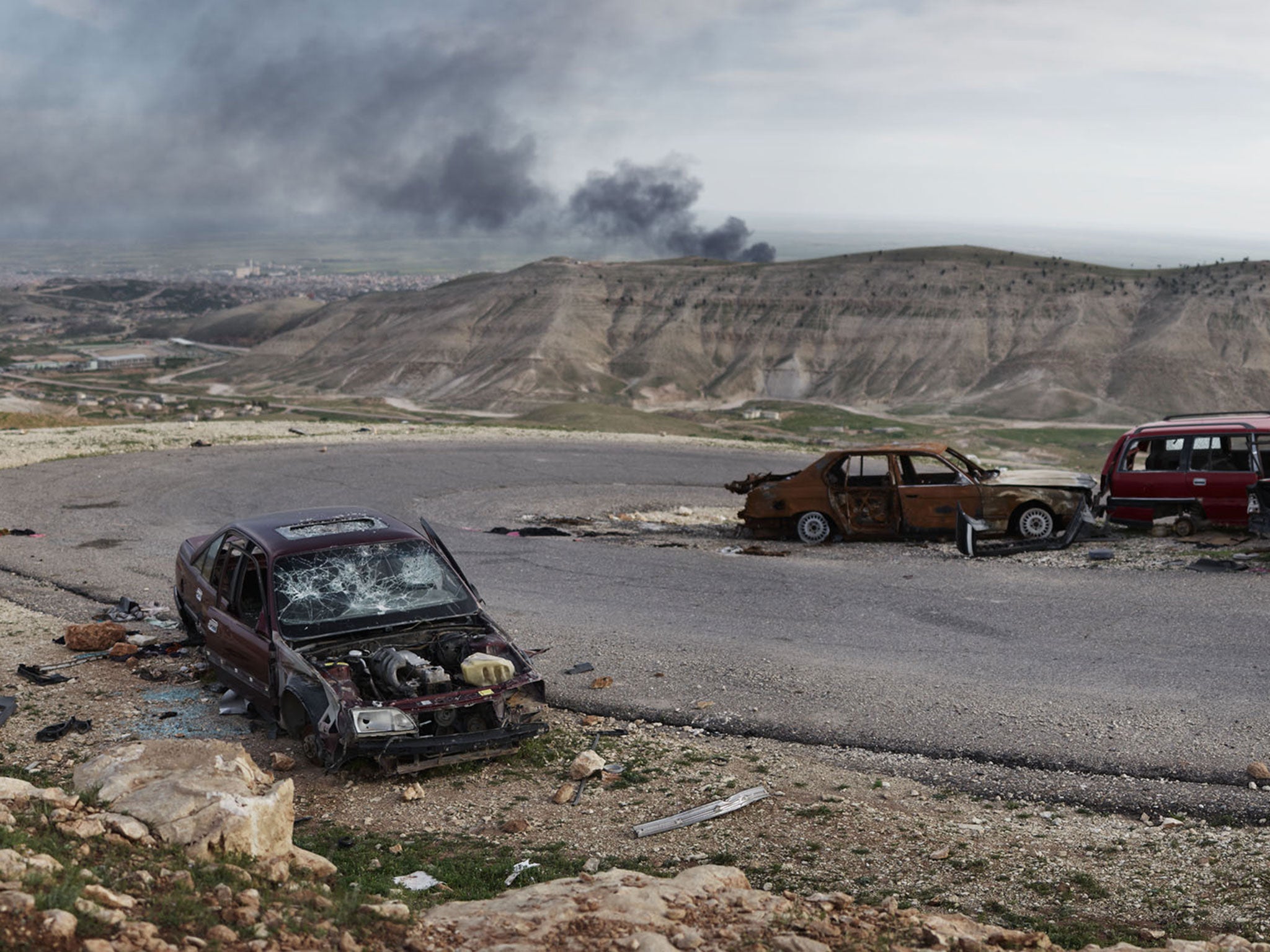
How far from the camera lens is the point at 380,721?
25.4ft

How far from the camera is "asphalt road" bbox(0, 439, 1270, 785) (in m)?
8.90

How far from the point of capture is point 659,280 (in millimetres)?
116875

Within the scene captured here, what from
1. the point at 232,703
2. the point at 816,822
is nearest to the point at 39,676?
the point at 232,703

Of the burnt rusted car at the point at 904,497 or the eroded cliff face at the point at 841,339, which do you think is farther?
the eroded cliff face at the point at 841,339

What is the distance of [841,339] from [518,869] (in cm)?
9731

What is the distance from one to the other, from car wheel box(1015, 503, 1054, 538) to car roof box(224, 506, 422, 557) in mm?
9894

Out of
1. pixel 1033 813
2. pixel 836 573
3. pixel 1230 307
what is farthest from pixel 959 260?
pixel 1033 813

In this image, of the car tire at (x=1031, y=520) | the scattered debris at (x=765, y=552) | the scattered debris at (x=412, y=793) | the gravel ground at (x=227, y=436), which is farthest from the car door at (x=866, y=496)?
the gravel ground at (x=227, y=436)

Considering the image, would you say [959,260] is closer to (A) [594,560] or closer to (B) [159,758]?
(A) [594,560]

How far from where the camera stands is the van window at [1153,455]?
15.9 meters

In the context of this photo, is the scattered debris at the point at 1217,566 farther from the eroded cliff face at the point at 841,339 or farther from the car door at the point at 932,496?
the eroded cliff face at the point at 841,339

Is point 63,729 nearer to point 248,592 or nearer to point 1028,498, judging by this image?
point 248,592

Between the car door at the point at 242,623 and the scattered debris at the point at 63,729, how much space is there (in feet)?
3.72

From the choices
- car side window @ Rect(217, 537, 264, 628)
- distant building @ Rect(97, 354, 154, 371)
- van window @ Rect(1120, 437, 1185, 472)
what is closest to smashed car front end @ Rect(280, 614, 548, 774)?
car side window @ Rect(217, 537, 264, 628)
